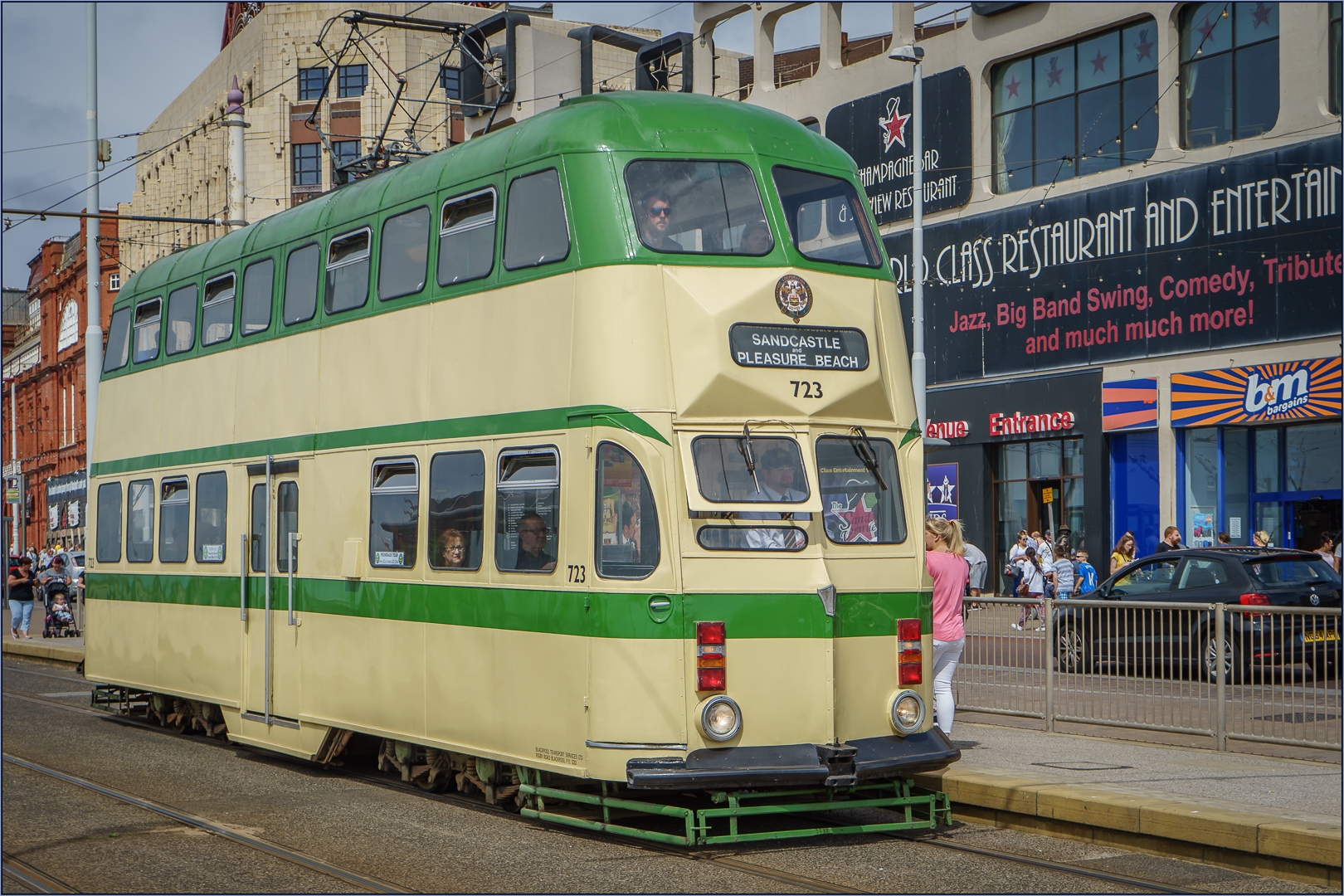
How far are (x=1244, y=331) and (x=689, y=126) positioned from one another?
18.5 metres

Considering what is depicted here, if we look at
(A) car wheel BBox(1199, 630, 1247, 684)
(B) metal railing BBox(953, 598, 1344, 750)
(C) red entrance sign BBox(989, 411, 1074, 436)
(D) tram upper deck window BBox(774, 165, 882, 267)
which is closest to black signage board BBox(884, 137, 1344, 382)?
(C) red entrance sign BBox(989, 411, 1074, 436)

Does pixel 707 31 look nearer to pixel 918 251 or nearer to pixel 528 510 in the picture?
pixel 918 251

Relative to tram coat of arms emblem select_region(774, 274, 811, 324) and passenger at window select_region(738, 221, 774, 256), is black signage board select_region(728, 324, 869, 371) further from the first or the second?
passenger at window select_region(738, 221, 774, 256)

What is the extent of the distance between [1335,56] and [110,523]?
19.6 m

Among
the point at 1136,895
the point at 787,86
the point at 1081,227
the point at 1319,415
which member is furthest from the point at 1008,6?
the point at 1136,895

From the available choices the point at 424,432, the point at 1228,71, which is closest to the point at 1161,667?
the point at 424,432

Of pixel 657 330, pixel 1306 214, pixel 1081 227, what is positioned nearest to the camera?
pixel 657 330

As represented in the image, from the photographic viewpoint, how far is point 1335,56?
80.9ft

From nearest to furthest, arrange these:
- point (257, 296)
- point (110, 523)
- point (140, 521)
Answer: point (257, 296), point (140, 521), point (110, 523)

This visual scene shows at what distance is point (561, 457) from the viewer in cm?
945

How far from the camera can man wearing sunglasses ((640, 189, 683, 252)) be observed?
30.7 ft

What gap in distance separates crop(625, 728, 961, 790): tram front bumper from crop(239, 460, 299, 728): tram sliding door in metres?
4.53

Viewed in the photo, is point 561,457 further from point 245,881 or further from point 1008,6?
point 1008,6

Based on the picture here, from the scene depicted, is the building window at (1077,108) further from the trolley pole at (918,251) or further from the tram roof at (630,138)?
the tram roof at (630,138)
